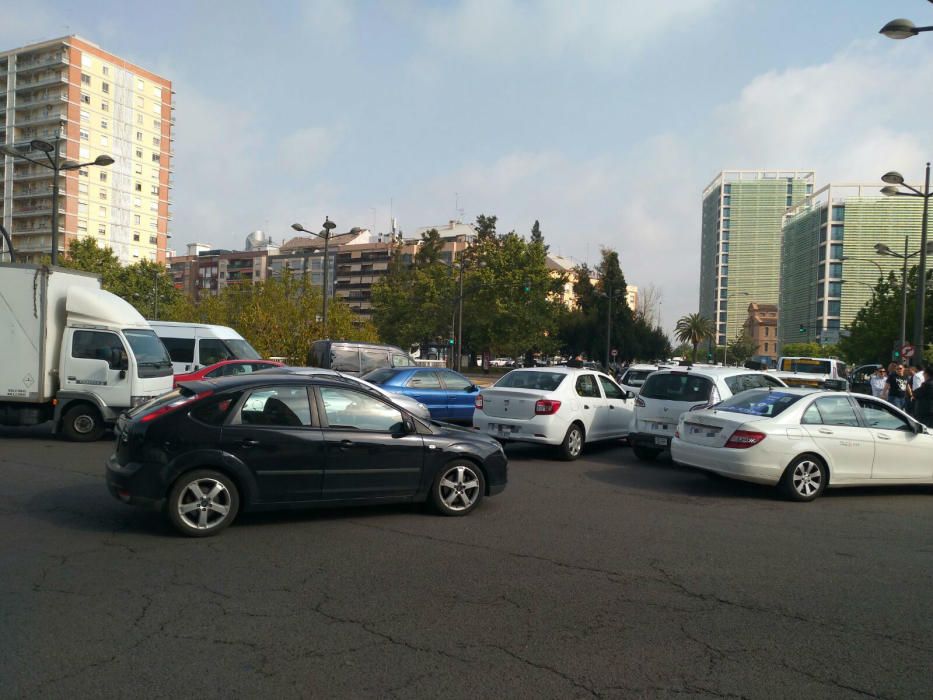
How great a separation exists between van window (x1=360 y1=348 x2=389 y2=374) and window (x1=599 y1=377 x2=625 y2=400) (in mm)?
8747

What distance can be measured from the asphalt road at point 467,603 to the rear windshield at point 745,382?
3998 millimetres

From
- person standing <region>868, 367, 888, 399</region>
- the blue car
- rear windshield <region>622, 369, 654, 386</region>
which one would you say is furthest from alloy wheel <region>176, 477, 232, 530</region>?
person standing <region>868, 367, 888, 399</region>

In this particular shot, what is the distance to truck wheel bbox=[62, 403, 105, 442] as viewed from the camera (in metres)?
13.0

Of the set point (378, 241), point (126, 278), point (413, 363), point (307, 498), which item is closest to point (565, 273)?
point (126, 278)

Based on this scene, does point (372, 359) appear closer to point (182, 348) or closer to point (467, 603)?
point (182, 348)

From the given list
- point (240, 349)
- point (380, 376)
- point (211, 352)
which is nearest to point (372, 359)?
point (240, 349)

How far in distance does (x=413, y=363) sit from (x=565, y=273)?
4535cm

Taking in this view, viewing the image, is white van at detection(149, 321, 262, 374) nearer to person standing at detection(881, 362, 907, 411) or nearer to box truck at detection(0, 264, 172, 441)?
box truck at detection(0, 264, 172, 441)

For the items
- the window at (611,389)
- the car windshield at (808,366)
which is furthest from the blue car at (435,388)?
the car windshield at (808,366)

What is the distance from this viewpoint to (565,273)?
65750mm

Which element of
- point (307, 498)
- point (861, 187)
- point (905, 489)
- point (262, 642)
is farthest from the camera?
point (861, 187)

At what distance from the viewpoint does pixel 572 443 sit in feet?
41.5

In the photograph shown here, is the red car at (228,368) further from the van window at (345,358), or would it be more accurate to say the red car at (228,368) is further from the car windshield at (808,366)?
the car windshield at (808,366)

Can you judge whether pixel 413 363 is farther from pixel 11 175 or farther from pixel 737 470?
pixel 11 175
